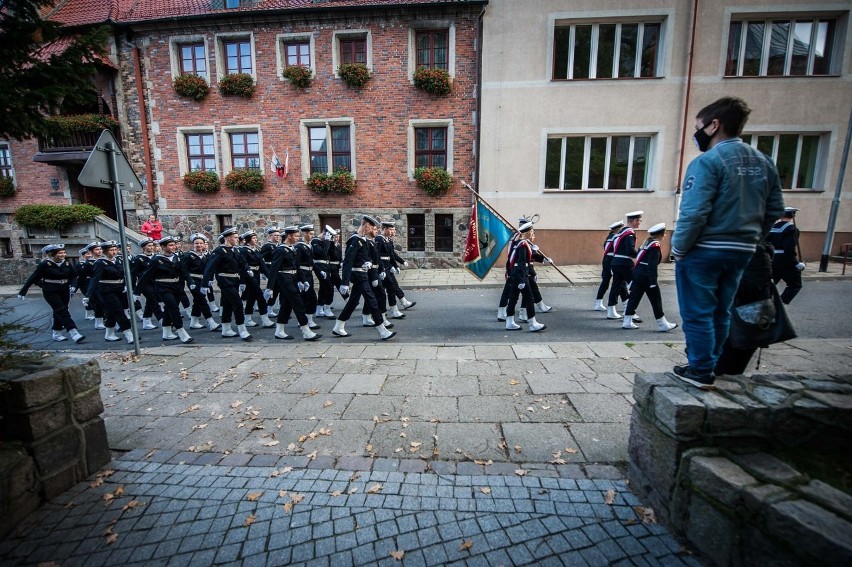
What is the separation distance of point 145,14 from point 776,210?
74.7 feet

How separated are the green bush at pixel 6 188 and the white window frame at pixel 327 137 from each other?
564 inches

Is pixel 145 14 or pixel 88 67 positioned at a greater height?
pixel 145 14

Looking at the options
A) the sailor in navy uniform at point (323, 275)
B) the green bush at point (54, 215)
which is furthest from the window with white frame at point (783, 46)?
the green bush at point (54, 215)

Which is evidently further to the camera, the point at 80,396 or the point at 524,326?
the point at 524,326

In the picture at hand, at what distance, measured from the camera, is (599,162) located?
15.5 m

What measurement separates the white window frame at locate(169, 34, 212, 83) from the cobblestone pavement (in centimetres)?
1835

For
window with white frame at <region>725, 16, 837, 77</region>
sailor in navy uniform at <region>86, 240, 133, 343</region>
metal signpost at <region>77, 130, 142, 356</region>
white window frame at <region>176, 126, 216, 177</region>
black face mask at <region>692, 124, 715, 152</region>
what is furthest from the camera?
white window frame at <region>176, 126, 216, 177</region>

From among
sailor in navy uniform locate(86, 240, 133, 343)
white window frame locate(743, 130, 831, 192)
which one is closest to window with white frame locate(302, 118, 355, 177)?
sailor in navy uniform locate(86, 240, 133, 343)

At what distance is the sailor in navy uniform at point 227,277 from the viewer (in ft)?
24.7

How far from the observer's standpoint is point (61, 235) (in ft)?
52.0

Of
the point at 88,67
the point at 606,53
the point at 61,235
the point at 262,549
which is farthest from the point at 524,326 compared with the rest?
the point at 61,235

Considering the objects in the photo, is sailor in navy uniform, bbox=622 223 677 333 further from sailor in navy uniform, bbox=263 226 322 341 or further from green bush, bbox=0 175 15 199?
green bush, bbox=0 175 15 199

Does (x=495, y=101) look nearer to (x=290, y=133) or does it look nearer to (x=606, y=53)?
(x=606, y=53)

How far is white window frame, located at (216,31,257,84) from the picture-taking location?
16047mm
